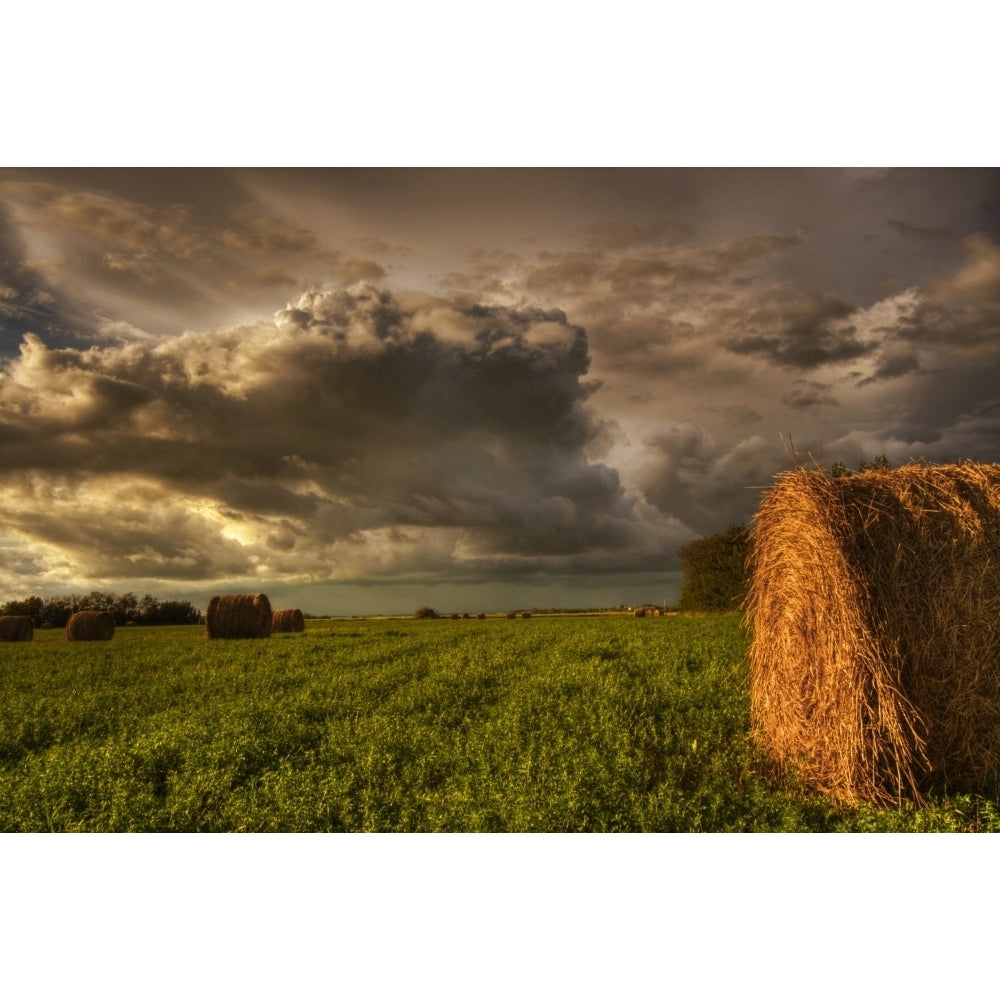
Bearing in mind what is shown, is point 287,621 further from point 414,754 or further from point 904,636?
point 904,636

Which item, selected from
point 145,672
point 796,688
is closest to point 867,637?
point 796,688

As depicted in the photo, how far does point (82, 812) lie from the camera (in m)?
6.05

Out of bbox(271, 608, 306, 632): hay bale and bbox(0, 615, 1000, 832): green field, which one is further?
bbox(271, 608, 306, 632): hay bale

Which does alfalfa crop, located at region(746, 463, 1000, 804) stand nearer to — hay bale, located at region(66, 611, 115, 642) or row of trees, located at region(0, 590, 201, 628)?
row of trees, located at region(0, 590, 201, 628)

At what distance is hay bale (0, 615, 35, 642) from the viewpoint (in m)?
20.7

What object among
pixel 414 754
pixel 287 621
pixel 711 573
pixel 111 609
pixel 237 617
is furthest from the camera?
pixel 711 573

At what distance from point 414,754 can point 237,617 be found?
14.7 m

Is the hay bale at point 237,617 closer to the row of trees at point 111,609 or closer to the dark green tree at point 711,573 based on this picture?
the row of trees at point 111,609

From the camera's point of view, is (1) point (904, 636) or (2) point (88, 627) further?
(2) point (88, 627)

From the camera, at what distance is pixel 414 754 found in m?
7.06

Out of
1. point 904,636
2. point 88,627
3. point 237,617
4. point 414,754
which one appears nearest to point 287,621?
point 237,617

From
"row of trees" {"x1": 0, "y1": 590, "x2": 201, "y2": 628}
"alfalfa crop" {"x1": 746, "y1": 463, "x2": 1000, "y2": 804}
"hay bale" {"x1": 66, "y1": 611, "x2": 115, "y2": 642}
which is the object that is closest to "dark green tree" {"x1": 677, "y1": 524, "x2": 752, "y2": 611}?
"row of trees" {"x1": 0, "y1": 590, "x2": 201, "y2": 628}

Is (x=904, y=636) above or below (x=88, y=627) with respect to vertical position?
above

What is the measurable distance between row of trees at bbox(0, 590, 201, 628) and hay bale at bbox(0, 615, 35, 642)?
0.91ft
